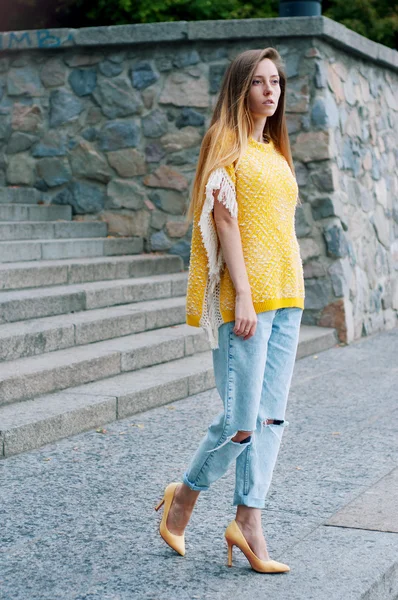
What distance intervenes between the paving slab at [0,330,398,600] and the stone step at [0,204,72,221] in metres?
3.18

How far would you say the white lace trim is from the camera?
130 inches

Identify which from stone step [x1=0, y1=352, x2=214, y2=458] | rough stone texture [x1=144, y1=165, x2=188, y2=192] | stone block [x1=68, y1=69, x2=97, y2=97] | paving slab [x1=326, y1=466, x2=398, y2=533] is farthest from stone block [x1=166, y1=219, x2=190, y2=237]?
paving slab [x1=326, y1=466, x2=398, y2=533]

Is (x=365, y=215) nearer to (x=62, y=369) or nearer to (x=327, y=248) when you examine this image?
(x=327, y=248)

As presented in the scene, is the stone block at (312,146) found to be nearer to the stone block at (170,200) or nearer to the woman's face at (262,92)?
the stone block at (170,200)

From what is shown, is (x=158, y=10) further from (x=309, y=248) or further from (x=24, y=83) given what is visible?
(x=309, y=248)

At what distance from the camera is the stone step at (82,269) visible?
23.7 ft

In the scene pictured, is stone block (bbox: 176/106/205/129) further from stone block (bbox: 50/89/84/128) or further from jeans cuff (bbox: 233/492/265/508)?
jeans cuff (bbox: 233/492/265/508)

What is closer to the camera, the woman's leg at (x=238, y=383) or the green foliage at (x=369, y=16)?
the woman's leg at (x=238, y=383)

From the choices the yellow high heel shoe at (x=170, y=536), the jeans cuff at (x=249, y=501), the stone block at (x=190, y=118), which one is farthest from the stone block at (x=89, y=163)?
the jeans cuff at (x=249, y=501)

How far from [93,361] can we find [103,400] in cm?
59

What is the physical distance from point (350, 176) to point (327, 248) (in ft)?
2.89

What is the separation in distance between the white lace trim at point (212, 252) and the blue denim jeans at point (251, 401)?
40mm

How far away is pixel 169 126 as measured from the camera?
9320 millimetres

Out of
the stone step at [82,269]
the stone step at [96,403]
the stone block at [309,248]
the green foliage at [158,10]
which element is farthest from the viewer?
the green foliage at [158,10]
